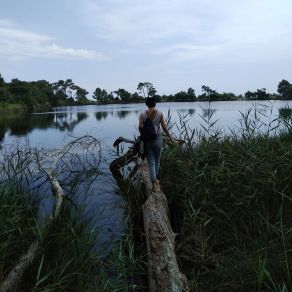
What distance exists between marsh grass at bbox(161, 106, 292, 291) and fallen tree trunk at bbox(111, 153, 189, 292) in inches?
11.4

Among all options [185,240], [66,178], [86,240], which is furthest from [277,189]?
[66,178]

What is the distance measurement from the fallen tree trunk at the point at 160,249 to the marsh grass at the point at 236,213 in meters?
0.29

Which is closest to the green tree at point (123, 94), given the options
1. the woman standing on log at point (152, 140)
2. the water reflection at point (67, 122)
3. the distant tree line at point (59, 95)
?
the distant tree line at point (59, 95)

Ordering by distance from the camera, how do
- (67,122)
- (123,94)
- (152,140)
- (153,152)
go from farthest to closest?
(123,94) < (67,122) < (153,152) < (152,140)

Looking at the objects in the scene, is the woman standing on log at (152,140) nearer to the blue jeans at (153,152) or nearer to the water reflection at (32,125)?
the blue jeans at (153,152)

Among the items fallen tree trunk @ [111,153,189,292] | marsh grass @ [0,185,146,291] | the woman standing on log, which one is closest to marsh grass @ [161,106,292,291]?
fallen tree trunk @ [111,153,189,292]

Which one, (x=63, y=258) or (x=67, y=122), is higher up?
(x=63, y=258)

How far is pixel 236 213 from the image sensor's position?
258 inches

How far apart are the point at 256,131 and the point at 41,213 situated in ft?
15.8

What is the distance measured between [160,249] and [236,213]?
1787 millimetres

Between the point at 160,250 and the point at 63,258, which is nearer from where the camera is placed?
the point at 63,258

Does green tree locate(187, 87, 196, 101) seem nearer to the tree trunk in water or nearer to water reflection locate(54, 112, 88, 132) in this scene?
water reflection locate(54, 112, 88, 132)

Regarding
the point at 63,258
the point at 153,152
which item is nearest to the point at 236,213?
the point at 153,152

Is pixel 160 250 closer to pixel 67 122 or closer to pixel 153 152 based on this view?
pixel 153 152
